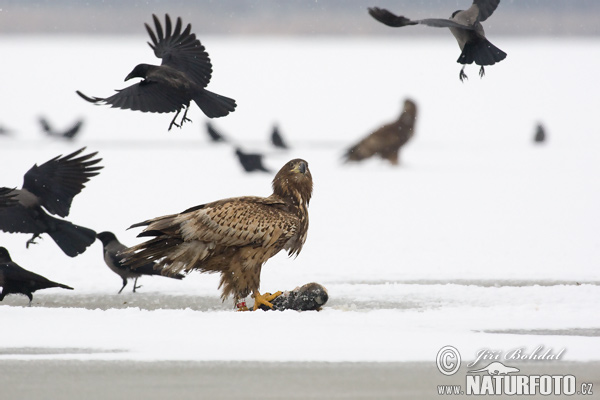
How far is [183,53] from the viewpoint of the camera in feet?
27.5

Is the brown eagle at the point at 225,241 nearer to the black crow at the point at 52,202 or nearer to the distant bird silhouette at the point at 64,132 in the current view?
the black crow at the point at 52,202

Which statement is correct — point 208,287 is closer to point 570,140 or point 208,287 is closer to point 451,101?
point 570,140

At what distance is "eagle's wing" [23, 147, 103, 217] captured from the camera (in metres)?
8.61

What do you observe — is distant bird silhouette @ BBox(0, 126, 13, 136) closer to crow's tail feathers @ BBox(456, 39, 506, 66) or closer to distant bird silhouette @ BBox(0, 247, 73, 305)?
distant bird silhouette @ BBox(0, 247, 73, 305)

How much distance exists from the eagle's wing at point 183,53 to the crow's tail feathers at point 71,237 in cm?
152

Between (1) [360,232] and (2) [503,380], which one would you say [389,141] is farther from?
(2) [503,380]

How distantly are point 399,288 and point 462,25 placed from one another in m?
2.19

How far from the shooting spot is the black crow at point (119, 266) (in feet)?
27.7

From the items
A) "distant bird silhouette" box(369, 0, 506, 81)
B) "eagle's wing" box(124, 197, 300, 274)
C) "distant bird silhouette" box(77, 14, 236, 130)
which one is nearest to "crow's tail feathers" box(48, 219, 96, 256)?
"eagle's wing" box(124, 197, 300, 274)

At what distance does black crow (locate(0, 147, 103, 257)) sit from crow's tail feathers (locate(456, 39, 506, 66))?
2.97 metres

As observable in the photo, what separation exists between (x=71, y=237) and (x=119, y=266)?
0.47 m

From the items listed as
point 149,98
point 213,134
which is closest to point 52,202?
point 149,98

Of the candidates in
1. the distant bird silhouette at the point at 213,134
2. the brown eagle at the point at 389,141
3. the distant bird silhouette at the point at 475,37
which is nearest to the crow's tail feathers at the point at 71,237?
the distant bird silhouette at the point at 475,37

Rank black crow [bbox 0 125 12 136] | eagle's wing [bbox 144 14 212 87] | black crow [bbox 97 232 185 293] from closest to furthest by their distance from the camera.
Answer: eagle's wing [bbox 144 14 212 87] → black crow [bbox 97 232 185 293] → black crow [bbox 0 125 12 136]
